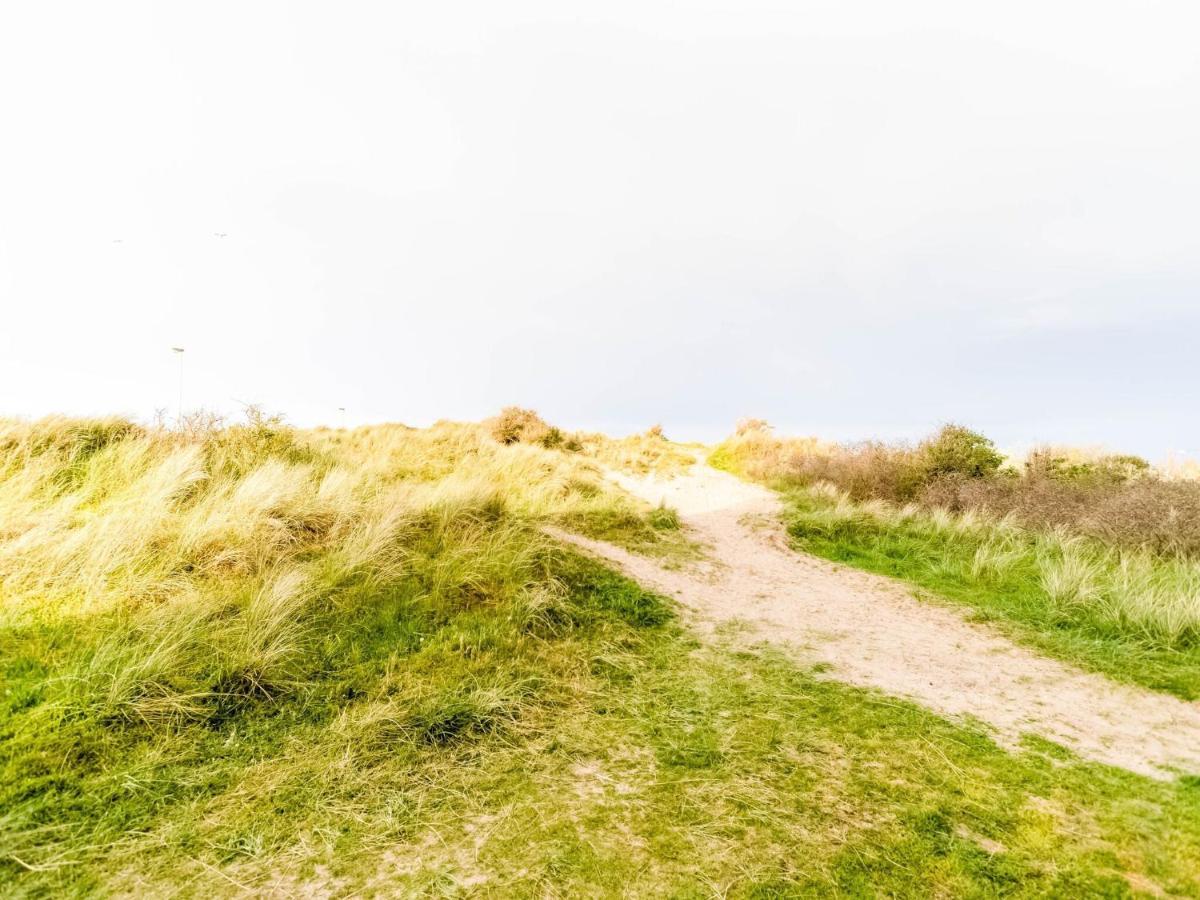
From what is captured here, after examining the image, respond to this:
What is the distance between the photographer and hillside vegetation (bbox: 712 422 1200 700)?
5527mm

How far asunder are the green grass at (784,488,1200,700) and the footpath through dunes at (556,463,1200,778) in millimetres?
345

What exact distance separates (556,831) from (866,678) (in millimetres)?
2927

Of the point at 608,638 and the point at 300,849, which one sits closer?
the point at 300,849

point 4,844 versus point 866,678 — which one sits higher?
point 866,678

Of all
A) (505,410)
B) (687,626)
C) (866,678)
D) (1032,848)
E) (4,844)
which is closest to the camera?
(4,844)

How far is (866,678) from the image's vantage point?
14.7 feet

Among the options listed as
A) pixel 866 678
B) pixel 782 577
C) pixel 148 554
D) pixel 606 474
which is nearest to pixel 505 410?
pixel 606 474

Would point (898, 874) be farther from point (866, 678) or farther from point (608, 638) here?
point (608, 638)

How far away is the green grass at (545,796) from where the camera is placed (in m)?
2.34

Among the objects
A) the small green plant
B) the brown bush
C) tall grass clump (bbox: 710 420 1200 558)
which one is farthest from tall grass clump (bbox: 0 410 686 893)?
the brown bush

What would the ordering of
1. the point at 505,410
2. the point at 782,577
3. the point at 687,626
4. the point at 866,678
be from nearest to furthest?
the point at 866,678 < the point at 687,626 < the point at 782,577 < the point at 505,410

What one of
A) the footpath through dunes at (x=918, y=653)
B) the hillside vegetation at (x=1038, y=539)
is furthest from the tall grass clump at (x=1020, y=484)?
the footpath through dunes at (x=918, y=653)

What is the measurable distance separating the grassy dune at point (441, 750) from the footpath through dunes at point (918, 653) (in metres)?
0.46

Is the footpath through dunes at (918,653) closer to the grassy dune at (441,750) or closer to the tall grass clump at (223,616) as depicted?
the grassy dune at (441,750)
